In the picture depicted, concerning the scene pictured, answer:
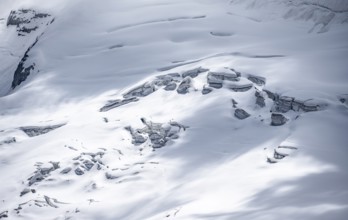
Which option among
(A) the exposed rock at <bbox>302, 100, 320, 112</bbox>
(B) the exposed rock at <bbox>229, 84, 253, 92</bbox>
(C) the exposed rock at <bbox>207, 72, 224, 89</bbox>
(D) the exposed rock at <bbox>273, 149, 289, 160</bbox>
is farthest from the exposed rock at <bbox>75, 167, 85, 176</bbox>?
(A) the exposed rock at <bbox>302, 100, 320, 112</bbox>

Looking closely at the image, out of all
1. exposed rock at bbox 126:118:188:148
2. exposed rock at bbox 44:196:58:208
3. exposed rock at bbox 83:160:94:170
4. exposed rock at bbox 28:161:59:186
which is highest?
exposed rock at bbox 126:118:188:148

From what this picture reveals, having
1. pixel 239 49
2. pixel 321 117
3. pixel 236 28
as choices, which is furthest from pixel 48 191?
pixel 236 28

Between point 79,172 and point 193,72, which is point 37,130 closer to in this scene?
point 79,172

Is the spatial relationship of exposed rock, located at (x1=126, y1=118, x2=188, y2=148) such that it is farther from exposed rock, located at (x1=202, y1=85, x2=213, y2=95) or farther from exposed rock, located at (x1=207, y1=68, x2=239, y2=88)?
exposed rock, located at (x1=207, y1=68, x2=239, y2=88)

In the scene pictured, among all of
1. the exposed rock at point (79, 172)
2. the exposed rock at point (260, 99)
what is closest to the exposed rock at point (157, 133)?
the exposed rock at point (79, 172)

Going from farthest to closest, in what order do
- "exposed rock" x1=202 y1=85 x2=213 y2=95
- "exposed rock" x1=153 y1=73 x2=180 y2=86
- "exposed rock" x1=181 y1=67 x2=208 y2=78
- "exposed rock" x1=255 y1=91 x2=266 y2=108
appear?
"exposed rock" x1=153 y1=73 x2=180 y2=86 < "exposed rock" x1=181 y1=67 x2=208 y2=78 < "exposed rock" x1=202 y1=85 x2=213 y2=95 < "exposed rock" x1=255 y1=91 x2=266 y2=108
